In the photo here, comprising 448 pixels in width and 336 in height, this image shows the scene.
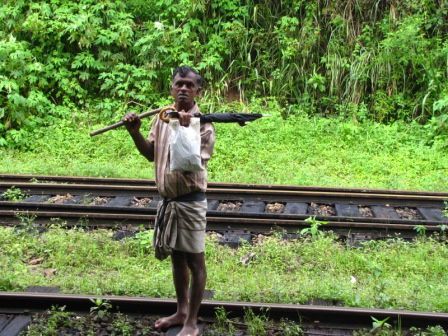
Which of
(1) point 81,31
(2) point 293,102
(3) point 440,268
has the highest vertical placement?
(1) point 81,31

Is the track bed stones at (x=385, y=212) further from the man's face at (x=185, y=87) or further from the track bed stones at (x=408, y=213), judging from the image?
the man's face at (x=185, y=87)

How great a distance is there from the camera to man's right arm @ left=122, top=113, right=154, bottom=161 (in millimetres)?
3830

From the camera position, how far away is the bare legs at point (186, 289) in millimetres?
4266

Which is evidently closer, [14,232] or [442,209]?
[14,232]

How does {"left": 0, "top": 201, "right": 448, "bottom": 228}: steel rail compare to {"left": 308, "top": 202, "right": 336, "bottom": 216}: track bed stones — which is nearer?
{"left": 0, "top": 201, "right": 448, "bottom": 228}: steel rail

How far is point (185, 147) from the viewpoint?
3.78m

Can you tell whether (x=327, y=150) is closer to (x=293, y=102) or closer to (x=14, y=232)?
(x=293, y=102)

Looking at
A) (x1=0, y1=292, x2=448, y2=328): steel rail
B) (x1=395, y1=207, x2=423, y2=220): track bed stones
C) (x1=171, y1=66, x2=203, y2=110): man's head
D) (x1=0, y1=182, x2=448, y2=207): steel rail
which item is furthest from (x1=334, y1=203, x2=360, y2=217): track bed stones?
(x1=171, y1=66, x2=203, y2=110): man's head

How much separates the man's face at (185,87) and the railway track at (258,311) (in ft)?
5.20

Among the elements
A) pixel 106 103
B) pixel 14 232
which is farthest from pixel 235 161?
pixel 14 232

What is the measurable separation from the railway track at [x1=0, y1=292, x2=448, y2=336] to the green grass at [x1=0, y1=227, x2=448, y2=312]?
0.86ft

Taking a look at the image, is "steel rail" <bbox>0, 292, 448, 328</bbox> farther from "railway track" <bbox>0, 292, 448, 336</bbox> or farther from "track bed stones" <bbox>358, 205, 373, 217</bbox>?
"track bed stones" <bbox>358, 205, 373, 217</bbox>

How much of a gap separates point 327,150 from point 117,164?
3.30 metres

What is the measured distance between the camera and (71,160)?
977 cm
